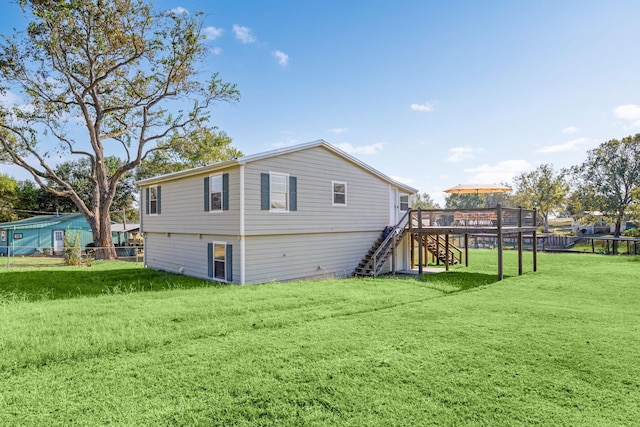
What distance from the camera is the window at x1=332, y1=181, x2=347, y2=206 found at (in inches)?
524

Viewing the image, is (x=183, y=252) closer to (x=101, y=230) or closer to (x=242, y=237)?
(x=242, y=237)

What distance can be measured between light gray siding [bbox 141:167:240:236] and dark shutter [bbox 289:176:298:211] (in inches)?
76.0

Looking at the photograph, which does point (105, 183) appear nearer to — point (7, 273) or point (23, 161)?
point (23, 161)

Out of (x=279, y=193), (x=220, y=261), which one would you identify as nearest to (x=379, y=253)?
(x=279, y=193)

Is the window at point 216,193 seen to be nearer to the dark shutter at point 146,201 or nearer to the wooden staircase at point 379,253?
the dark shutter at point 146,201

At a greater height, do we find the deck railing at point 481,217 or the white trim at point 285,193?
the white trim at point 285,193

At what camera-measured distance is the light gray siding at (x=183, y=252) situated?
11086 millimetres

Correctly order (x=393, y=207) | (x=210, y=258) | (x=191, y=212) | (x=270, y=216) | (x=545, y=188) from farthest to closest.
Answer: (x=545, y=188), (x=393, y=207), (x=191, y=212), (x=210, y=258), (x=270, y=216)

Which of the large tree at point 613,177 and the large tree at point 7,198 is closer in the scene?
the large tree at point 7,198

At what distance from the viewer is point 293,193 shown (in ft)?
38.7

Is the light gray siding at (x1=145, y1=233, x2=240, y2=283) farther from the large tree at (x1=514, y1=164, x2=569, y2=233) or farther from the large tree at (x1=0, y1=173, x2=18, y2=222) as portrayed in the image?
the large tree at (x1=514, y1=164, x2=569, y2=233)

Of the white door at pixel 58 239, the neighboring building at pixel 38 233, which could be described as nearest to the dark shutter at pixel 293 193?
the neighboring building at pixel 38 233

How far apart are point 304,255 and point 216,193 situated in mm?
3654

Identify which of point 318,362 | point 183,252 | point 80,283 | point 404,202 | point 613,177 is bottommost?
point 80,283
